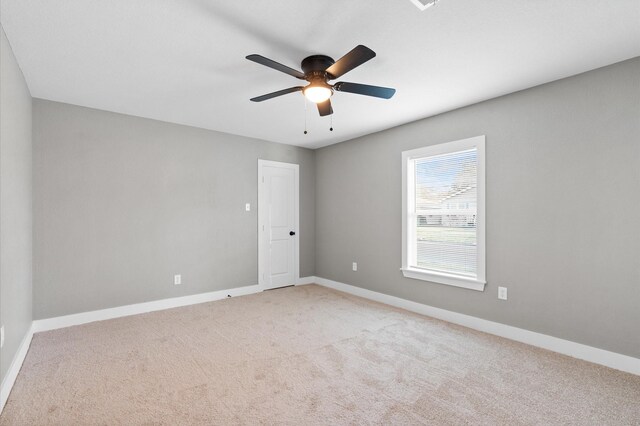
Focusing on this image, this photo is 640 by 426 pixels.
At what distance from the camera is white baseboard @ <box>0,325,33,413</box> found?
2.09 metres

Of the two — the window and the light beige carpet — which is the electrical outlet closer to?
the window

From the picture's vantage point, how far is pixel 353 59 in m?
2.07

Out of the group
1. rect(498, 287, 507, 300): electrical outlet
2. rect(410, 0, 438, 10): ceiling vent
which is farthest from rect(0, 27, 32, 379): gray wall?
rect(498, 287, 507, 300): electrical outlet

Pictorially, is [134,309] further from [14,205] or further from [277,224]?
[277,224]

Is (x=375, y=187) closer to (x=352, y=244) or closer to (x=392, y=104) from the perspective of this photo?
(x=352, y=244)

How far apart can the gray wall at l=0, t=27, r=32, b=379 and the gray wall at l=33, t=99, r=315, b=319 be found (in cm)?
30

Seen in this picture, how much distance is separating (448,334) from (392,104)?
2.53 meters

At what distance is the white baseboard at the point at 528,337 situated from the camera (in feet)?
8.41

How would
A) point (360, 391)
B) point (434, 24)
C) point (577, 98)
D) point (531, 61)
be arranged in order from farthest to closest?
point (577, 98) → point (531, 61) → point (360, 391) → point (434, 24)

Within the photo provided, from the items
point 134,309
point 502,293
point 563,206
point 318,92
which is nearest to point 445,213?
point 502,293

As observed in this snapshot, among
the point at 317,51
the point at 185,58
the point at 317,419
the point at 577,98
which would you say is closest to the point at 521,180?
the point at 577,98

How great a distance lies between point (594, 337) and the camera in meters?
2.70

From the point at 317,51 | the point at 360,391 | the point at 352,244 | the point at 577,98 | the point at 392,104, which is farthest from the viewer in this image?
the point at 352,244

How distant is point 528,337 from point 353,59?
300 centimetres
